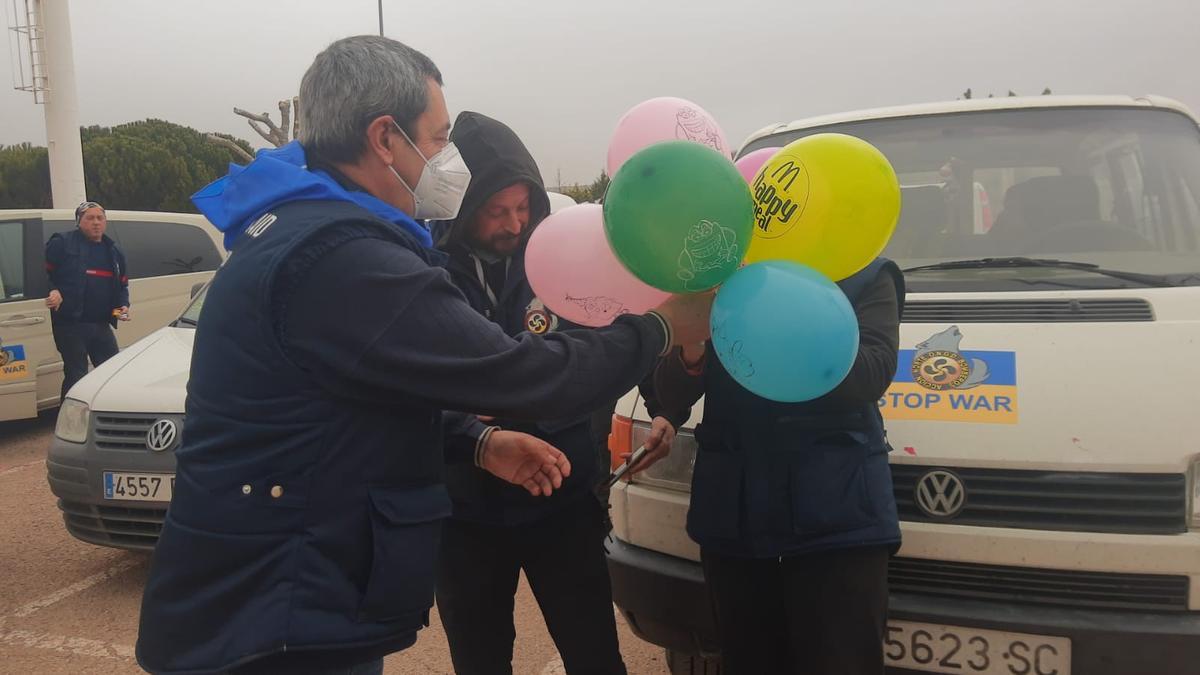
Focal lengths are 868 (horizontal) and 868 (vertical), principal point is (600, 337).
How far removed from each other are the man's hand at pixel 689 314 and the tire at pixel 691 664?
1192 mm

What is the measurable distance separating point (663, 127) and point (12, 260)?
7.58 meters

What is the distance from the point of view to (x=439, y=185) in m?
1.79

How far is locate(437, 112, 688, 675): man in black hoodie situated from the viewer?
2.28 metres

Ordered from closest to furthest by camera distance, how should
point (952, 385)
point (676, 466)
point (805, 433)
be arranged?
1. point (805, 433)
2. point (952, 385)
3. point (676, 466)

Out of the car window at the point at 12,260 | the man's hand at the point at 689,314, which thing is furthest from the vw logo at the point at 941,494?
the car window at the point at 12,260

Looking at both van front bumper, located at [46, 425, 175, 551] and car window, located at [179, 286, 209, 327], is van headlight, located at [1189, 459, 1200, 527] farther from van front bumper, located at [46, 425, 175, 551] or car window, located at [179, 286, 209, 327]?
car window, located at [179, 286, 209, 327]

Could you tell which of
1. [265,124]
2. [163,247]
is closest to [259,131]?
[265,124]

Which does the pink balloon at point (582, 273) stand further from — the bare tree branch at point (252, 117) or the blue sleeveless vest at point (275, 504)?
the bare tree branch at point (252, 117)

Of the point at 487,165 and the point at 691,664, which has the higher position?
the point at 487,165

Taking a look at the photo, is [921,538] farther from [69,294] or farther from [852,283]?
[69,294]

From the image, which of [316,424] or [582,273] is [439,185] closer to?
[582,273]

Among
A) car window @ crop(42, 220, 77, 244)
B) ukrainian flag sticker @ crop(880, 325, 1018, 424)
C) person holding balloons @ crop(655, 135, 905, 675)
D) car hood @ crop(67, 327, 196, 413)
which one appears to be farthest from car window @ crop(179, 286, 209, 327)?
ukrainian flag sticker @ crop(880, 325, 1018, 424)

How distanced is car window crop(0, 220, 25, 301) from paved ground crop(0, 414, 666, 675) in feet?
8.43

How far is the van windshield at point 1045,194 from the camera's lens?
276 centimetres
